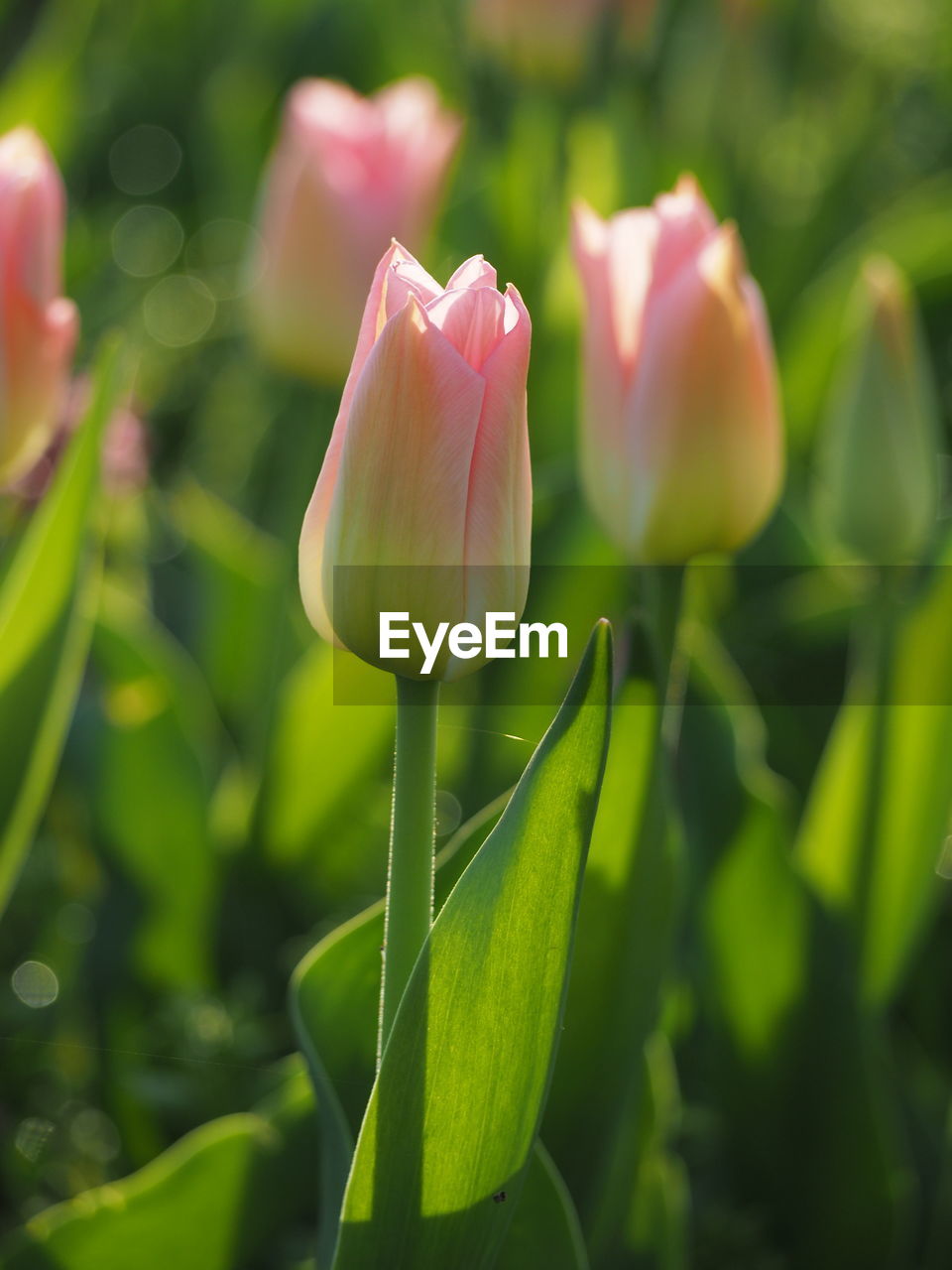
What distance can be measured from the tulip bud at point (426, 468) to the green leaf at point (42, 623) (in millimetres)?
278

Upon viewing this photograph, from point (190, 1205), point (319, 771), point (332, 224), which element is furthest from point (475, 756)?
point (332, 224)

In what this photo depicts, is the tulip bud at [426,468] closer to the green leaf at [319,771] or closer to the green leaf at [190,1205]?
the green leaf at [190,1205]

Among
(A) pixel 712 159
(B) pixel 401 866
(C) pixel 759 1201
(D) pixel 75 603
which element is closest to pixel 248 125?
(A) pixel 712 159

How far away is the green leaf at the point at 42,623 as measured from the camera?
2.24 ft

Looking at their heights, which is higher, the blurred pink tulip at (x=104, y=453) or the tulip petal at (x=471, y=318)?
the blurred pink tulip at (x=104, y=453)

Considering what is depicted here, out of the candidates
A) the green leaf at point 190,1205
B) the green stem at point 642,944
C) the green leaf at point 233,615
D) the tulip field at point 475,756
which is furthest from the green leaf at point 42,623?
the green leaf at point 233,615

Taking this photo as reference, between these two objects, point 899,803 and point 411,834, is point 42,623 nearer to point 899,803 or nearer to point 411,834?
point 411,834

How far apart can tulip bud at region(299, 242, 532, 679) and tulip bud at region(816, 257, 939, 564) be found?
444 mm

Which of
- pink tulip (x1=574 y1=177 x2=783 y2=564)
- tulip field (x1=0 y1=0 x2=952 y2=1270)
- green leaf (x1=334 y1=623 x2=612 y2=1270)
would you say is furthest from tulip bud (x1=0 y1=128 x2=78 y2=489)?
green leaf (x1=334 y1=623 x2=612 y2=1270)

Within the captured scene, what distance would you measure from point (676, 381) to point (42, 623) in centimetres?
30

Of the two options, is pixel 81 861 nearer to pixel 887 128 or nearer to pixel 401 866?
pixel 401 866

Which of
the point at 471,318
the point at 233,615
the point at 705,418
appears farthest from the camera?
the point at 233,615

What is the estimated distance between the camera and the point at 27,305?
668 mm

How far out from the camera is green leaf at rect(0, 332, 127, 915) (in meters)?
0.68
